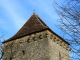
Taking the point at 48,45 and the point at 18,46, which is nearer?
the point at 48,45

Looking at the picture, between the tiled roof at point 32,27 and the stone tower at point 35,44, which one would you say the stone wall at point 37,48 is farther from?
the tiled roof at point 32,27

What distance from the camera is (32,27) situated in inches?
835

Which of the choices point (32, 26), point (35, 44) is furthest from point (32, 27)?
point (35, 44)

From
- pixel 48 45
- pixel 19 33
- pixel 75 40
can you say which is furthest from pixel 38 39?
pixel 75 40

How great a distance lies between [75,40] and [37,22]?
607 inches

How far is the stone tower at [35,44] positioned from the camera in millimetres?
19203

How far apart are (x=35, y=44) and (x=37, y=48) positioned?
1.35 feet

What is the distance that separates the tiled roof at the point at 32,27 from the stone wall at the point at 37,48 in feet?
1.17

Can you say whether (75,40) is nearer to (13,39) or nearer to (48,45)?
(48,45)

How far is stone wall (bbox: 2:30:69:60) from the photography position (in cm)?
1912

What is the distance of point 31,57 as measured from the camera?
19.4m

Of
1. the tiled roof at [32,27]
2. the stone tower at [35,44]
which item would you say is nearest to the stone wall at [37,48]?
the stone tower at [35,44]

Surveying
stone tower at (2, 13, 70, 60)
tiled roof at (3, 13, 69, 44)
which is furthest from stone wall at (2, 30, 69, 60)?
tiled roof at (3, 13, 69, 44)

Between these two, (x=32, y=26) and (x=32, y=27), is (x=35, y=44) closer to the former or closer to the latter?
(x=32, y=27)
